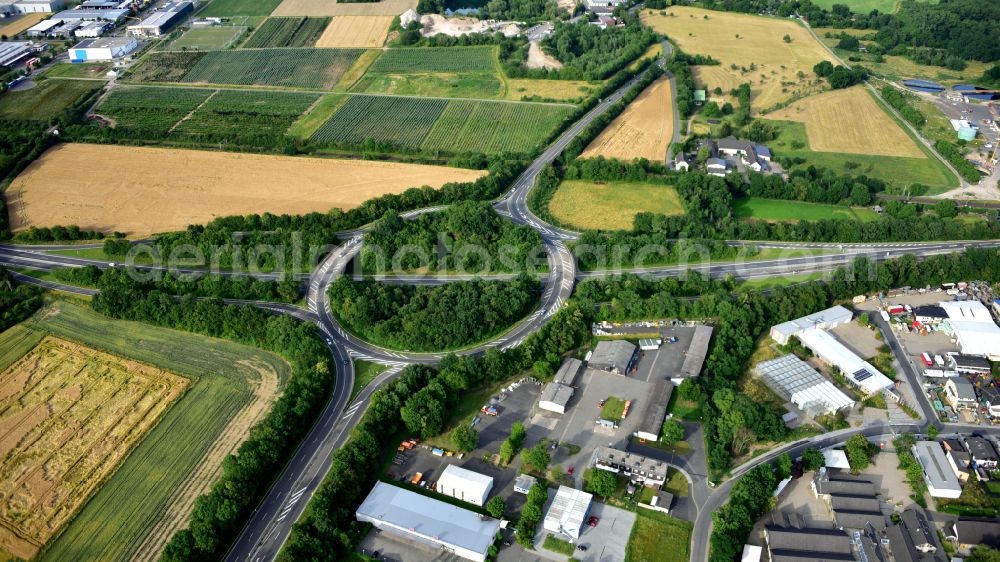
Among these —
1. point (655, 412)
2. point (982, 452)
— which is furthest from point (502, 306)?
point (982, 452)

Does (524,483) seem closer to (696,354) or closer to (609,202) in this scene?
(696,354)

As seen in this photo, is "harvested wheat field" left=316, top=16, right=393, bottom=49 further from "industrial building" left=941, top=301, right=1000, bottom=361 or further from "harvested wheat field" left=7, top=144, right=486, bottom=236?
"industrial building" left=941, top=301, right=1000, bottom=361

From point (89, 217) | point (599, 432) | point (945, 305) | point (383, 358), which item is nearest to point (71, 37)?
point (89, 217)

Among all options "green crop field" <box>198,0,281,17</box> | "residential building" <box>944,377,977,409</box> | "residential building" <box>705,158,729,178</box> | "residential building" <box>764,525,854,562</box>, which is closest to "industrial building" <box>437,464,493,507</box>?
"residential building" <box>764,525,854,562</box>

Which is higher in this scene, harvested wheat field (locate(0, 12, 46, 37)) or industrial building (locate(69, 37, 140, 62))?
harvested wheat field (locate(0, 12, 46, 37))

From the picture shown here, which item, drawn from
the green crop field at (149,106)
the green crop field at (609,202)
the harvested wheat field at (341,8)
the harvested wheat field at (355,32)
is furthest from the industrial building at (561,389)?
the harvested wheat field at (341,8)

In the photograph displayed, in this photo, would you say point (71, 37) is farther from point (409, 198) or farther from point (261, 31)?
point (409, 198)
